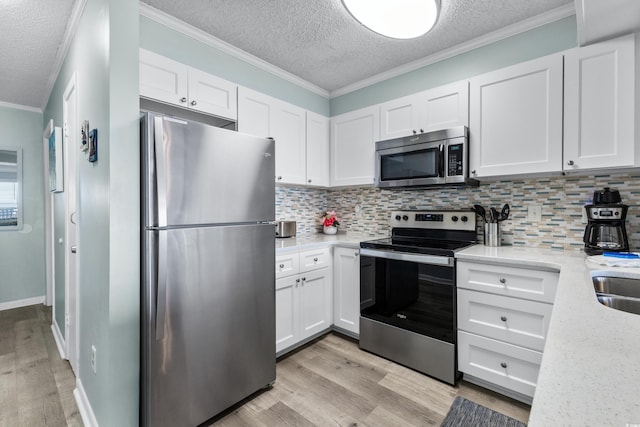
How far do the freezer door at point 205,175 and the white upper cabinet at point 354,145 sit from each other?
3.85 feet

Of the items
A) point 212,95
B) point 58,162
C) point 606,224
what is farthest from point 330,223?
point 58,162

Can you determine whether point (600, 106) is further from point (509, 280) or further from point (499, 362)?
point (499, 362)

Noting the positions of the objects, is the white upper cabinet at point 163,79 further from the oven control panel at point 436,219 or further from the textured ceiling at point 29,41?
the oven control panel at point 436,219

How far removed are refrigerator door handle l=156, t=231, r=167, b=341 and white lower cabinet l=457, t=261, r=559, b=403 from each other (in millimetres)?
1723

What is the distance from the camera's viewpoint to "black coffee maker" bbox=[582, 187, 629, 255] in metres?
1.76

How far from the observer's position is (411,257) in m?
2.17

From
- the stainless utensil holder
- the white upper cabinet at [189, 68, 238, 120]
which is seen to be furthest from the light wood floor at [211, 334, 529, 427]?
the white upper cabinet at [189, 68, 238, 120]

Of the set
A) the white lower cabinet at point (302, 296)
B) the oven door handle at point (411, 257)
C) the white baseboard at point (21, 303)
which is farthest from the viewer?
the white baseboard at point (21, 303)

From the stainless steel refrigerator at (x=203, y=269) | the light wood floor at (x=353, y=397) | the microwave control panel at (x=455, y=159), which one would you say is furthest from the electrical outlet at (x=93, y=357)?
the microwave control panel at (x=455, y=159)

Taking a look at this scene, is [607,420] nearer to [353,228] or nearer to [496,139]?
[496,139]

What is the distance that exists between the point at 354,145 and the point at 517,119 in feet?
4.39

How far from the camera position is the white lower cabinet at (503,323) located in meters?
1.73

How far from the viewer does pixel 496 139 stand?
212 cm

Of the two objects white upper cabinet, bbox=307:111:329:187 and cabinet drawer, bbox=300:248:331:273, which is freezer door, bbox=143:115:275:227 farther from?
white upper cabinet, bbox=307:111:329:187
